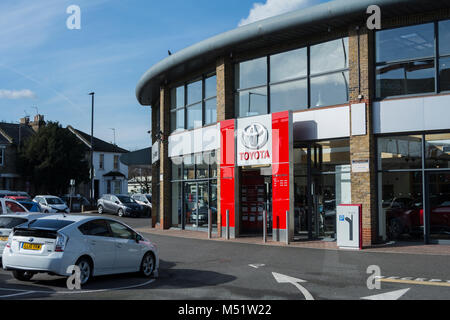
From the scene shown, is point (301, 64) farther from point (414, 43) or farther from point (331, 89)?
point (414, 43)

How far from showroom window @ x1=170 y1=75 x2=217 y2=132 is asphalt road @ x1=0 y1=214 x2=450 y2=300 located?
27.4 feet

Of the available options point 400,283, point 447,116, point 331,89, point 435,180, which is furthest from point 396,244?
point 400,283

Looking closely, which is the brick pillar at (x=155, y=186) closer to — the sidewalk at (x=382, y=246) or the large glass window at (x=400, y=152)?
the sidewalk at (x=382, y=246)

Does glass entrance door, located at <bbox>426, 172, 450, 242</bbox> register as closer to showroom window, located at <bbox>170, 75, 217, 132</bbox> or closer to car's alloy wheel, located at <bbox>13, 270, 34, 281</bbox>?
showroom window, located at <bbox>170, 75, 217, 132</bbox>

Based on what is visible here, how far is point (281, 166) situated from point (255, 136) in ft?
5.47

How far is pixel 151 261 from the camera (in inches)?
455

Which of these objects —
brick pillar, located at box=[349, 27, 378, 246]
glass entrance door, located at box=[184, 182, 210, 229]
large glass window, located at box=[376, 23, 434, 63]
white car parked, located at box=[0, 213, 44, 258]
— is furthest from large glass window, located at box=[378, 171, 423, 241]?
white car parked, located at box=[0, 213, 44, 258]

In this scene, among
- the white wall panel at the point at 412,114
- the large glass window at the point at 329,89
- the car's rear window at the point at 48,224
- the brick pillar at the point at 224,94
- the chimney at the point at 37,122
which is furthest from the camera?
the chimney at the point at 37,122

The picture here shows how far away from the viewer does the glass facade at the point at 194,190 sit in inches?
869

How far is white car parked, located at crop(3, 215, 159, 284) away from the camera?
941 cm

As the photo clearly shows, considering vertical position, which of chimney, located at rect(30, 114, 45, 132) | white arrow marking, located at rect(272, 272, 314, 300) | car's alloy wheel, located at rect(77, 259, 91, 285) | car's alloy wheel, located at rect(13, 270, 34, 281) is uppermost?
chimney, located at rect(30, 114, 45, 132)

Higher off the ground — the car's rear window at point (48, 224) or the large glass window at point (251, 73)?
the large glass window at point (251, 73)

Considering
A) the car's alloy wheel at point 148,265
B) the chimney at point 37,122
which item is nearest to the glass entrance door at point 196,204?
the car's alloy wheel at point 148,265

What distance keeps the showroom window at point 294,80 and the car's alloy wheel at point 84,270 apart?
1077 cm
